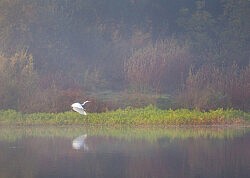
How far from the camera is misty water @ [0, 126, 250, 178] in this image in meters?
15.1

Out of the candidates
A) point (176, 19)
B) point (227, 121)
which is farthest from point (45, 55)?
point (227, 121)

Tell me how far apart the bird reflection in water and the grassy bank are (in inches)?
114

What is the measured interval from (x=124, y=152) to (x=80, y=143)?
1.96 metres

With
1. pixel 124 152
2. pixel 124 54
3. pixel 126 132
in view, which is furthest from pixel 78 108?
pixel 124 54

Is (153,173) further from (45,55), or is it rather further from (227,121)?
(45,55)

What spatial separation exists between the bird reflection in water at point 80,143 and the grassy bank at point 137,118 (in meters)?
2.89

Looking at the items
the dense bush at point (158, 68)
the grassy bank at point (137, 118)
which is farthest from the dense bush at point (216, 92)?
the dense bush at point (158, 68)

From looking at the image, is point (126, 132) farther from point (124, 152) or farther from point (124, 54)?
point (124, 54)

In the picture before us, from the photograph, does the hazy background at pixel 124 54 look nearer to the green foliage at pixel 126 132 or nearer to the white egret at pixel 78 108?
the white egret at pixel 78 108

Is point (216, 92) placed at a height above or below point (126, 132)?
above

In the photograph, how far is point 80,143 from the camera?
19.5m

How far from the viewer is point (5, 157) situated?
1720 cm

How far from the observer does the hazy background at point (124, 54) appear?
26375 mm

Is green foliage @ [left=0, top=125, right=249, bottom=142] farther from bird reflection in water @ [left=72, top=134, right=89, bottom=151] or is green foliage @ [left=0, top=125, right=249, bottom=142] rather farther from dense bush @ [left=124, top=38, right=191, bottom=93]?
dense bush @ [left=124, top=38, right=191, bottom=93]
